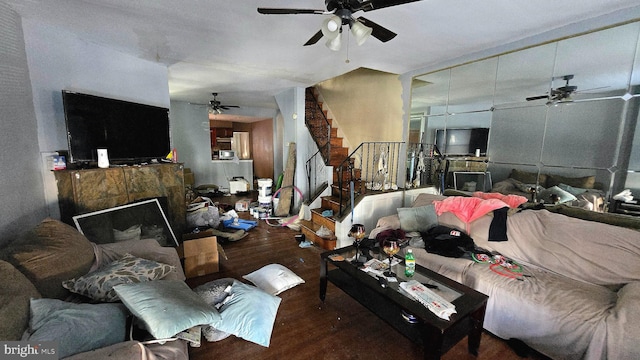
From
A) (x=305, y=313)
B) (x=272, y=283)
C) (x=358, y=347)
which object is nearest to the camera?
(x=358, y=347)

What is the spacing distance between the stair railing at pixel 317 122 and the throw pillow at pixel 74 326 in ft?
12.7

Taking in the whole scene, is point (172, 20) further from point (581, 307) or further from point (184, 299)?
point (581, 307)

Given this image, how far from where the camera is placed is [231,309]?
1824 millimetres

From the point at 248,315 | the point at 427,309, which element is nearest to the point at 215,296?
the point at 248,315

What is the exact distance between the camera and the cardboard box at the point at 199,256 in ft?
8.78

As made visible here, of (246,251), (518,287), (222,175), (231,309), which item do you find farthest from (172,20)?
(222,175)

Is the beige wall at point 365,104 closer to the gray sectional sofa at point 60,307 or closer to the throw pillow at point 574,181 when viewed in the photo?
the throw pillow at point 574,181

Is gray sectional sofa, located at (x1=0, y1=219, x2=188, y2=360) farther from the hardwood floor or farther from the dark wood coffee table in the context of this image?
the dark wood coffee table

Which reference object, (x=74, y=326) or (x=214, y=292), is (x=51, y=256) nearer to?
(x=74, y=326)

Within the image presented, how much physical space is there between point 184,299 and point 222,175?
629 centimetres

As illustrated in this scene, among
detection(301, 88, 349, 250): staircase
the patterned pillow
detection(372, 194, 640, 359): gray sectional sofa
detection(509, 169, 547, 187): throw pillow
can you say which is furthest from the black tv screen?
detection(509, 169, 547, 187): throw pillow

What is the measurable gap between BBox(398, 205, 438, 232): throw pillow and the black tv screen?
11.2 feet

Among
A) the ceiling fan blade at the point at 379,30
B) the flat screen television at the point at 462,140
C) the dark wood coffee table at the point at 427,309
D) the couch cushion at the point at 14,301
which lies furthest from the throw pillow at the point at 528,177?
the couch cushion at the point at 14,301

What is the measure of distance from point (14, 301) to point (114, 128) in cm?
227
